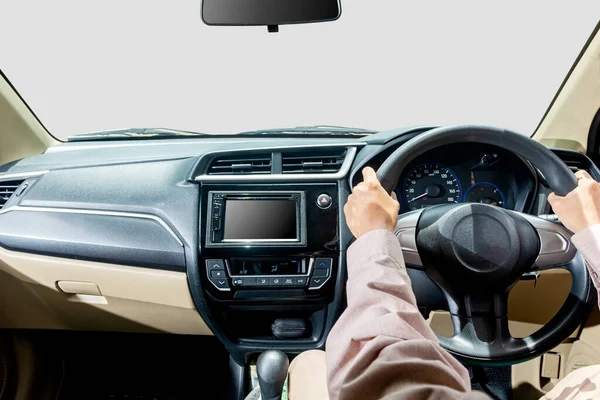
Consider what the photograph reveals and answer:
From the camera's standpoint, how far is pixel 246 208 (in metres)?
1.88

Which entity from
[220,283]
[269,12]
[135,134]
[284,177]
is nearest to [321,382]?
[220,283]

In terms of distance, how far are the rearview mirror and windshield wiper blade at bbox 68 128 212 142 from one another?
64 centimetres

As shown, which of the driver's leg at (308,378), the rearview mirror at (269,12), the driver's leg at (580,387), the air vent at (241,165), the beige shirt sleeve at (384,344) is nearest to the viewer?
the beige shirt sleeve at (384,344)

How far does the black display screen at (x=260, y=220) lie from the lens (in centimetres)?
188

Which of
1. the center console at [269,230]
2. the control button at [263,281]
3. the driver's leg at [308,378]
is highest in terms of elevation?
the center console at [269,230]

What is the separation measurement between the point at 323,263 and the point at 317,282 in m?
0.07

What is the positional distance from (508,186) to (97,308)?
1.65 m

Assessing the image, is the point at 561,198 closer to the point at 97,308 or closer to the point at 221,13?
the point at 221,13

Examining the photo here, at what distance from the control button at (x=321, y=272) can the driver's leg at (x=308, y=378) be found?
27cm

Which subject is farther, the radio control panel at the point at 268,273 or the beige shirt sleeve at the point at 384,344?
the radio control panel at the point at 268,273

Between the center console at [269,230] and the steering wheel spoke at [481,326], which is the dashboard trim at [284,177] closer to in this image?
the center console at [269,230]

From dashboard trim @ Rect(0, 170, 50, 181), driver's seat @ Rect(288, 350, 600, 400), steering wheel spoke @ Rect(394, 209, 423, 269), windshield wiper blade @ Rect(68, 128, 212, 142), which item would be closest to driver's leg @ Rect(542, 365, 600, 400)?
driver's seat @ Rect(288, 350, 600, 400)

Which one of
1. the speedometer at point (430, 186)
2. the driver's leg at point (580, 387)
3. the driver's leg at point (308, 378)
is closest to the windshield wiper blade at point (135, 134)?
the speedometer at point (430, 186)

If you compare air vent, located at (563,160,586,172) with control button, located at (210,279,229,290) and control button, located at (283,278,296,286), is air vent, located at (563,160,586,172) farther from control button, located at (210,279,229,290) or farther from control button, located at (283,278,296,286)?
control button, located at (210,279,229,290)
